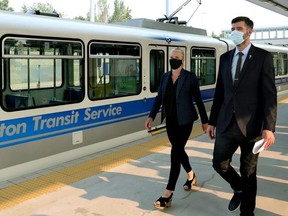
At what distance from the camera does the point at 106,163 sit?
5.92 metres

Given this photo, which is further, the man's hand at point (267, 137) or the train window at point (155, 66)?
the train window at point (155, 66)

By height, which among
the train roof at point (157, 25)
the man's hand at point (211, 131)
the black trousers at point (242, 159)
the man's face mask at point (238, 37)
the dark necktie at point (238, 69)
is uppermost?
the train roof at point (157, 25)

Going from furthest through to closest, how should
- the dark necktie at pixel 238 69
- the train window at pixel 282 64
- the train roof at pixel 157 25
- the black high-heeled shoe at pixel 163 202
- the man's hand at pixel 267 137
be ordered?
1. the train window at pixel 282 64
2. the train roof at pixel 157 25
3. the black high-heeled shoe at pixel 163 202
4. the dark necktie at pixel 238 69
5. the man's hand at pixel 267 137

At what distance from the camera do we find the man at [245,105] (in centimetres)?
335

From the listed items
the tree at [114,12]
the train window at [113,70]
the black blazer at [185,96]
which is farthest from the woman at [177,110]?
the tree at [114,12]

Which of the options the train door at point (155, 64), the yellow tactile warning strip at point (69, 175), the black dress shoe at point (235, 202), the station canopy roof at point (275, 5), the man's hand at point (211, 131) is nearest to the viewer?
the man's hand at point (211, 131)

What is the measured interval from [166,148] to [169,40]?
9.61 feet

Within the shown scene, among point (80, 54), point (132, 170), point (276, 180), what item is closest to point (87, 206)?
point (132, 170)

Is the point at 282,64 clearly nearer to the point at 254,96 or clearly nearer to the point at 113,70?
the point at 113,70

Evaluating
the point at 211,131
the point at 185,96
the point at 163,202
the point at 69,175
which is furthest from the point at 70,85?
the point at 211,131

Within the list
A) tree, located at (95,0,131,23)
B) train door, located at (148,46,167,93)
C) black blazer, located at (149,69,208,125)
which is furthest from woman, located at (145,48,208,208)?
tree, located at (95,0,131,23)

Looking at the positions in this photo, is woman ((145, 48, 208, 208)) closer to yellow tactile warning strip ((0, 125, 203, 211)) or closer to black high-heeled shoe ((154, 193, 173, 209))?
black high-heeled shoe ((154, 193, 173, 209))

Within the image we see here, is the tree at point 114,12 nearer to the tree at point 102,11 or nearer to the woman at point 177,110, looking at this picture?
the tree at point 102,11

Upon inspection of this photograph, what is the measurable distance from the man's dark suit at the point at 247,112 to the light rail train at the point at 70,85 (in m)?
2.93
